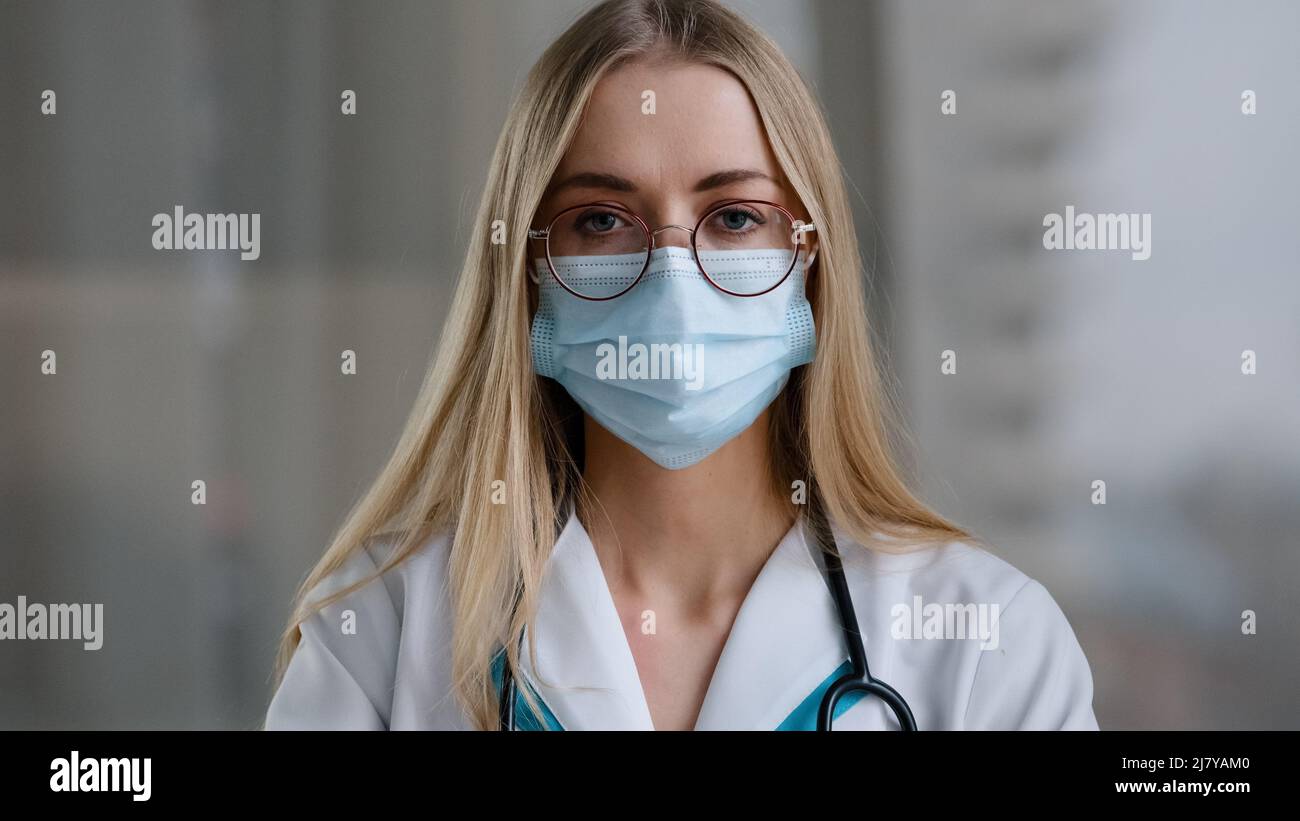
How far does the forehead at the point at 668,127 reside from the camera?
91 cm

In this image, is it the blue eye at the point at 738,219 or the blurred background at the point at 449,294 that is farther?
the blurred background at the point at 449,294

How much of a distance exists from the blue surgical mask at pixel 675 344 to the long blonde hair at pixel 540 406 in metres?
0.04

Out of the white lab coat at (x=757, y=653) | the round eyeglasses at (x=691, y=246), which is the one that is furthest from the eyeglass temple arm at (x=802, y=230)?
the white lab coat at (x=757, y=653)

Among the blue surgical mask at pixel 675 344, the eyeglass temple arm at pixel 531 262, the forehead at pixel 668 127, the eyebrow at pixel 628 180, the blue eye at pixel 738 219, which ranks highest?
the forehead at pixel 668 127

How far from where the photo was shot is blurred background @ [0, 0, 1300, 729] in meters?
1.02

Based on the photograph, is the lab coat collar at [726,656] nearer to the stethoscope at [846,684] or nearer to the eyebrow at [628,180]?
the stethoscope at [846,684]

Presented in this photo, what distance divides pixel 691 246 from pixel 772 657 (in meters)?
0.42

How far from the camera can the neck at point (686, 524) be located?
984mm

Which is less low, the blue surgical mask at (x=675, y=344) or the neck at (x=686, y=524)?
the blue surgical mask at (x=675, y=344)

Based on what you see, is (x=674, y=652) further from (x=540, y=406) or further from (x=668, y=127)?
(x=668, y=127)

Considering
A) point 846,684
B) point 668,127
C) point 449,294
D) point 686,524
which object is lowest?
point 846,684

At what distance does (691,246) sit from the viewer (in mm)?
917

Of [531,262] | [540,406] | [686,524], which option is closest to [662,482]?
[686,524]
